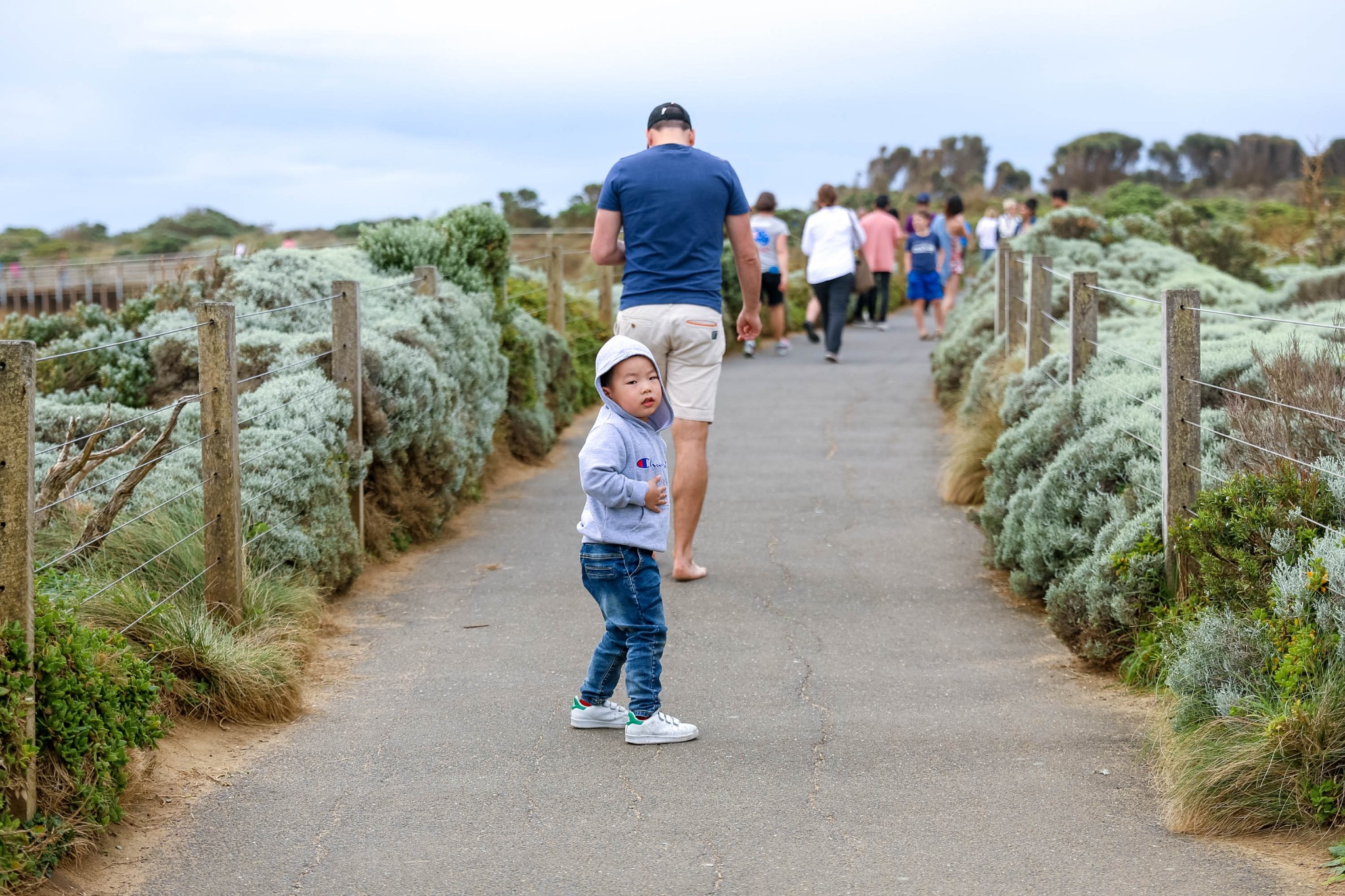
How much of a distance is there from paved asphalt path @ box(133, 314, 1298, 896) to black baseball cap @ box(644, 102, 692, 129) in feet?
7.89

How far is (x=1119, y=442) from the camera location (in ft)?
21.0

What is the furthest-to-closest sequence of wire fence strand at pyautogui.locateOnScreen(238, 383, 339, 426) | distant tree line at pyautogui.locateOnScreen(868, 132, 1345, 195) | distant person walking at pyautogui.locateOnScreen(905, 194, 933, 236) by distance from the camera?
distant tree line at pyautogui.locateOnScreen(868, 132, 1345, 195) < distant person walking at pyautogui.locateOnScreen(905, 194, 933, 236) < wire fence strand at pyautogui.locateOnScreen(238, 383, 339, 426)

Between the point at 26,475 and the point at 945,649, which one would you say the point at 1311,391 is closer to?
the point at 945,649

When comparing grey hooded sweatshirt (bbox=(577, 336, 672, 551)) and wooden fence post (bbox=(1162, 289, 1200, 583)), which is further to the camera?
wooden fence post (bbox=(1162, 289, 1200, 583))

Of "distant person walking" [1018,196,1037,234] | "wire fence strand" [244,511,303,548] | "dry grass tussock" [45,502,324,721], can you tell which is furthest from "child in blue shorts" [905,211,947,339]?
"dry grass tussock" [45,502,324,721]

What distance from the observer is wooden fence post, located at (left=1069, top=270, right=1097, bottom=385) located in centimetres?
752

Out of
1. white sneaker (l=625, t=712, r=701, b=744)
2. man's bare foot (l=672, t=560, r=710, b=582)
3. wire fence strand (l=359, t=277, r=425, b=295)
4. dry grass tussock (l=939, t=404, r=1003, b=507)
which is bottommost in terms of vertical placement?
white sneaker (l=625, t=712, r=701, b=744)

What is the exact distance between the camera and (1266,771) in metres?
3.98

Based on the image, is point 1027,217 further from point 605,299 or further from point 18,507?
point 18,507

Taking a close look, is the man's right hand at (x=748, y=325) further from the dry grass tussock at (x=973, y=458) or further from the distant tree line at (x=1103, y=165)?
the distant tree line at (x=1103, y=165)

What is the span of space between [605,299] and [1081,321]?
338 inches

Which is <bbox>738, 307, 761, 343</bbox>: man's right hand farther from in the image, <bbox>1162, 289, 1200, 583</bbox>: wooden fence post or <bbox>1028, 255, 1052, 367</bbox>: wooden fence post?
<bbox>1028, 255, 1052, 367</bbox>: wooden fence post

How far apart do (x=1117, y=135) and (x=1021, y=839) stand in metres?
78.1

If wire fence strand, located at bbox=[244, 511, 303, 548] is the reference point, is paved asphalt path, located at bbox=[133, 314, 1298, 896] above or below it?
below
